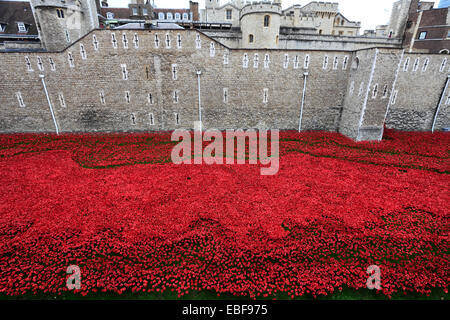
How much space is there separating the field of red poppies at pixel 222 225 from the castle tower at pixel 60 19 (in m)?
16.3

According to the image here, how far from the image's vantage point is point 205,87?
64.6ft

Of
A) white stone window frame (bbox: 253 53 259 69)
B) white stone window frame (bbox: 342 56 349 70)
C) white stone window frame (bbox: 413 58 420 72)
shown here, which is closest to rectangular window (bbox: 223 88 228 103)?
white stone window frame (bbox: 253 53 259 69)

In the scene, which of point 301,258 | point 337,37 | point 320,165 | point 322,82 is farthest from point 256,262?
point 337,37

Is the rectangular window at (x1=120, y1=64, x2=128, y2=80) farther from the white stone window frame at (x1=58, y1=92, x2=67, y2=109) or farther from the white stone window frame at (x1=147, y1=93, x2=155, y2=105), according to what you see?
the white stone window frame at (x1=58, y1=92, x2=67, y2=109)

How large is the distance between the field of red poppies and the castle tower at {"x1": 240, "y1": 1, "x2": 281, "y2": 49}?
16283 mm

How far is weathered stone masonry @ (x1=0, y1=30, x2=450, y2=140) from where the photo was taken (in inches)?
706

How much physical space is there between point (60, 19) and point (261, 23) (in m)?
22.3

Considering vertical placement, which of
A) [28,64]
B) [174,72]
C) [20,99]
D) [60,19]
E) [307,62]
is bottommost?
[20,99]

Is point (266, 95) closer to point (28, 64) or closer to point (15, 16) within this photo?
point (28, 64)

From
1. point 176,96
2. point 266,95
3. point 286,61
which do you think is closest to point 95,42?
point 176,96

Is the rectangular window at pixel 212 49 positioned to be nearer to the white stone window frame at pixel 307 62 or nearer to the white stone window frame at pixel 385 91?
the white stone window frame at pixel 307 62

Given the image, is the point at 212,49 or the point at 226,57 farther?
the point at 226,57
